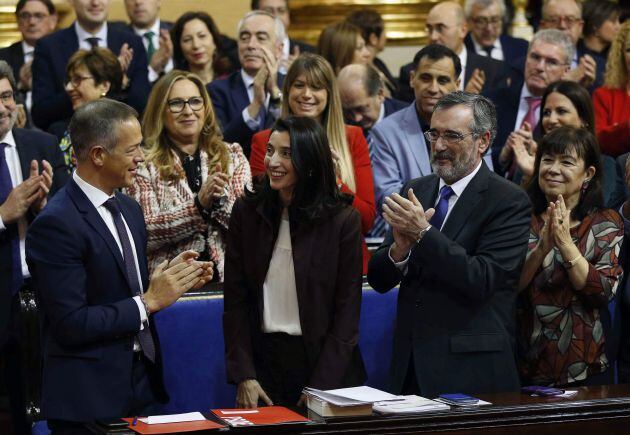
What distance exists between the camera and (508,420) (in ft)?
12.4

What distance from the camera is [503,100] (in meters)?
6.66

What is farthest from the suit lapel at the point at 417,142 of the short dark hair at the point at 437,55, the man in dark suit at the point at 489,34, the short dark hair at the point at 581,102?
the man in dark suit at the point at 489,34

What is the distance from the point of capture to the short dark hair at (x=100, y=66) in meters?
6.03

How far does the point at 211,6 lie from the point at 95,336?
559 centimetres

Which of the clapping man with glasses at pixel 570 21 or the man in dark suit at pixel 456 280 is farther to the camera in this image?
the clapping man with glasses at pixel 570 21

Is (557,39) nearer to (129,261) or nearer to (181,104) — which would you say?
(181,104)

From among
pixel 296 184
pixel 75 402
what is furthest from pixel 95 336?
pixel 296 184

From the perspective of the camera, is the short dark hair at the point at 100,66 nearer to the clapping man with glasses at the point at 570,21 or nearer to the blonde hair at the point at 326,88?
the blonde hair at the point at 326,88

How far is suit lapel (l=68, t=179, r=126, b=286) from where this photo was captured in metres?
3.93

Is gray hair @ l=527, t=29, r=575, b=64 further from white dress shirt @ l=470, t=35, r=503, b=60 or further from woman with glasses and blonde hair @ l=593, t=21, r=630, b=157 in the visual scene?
white dress shirt @ l=470, t=35, r=503, b=60

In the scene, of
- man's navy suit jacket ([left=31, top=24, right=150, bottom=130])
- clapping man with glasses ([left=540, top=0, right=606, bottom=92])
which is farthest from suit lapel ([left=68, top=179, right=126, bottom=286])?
clapping man with glasses ([left=540, top=0, right=606, bottom=92])

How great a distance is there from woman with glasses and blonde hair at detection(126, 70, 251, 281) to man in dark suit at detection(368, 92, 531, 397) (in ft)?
3.27

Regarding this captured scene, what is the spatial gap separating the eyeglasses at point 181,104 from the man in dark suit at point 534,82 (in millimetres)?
1904

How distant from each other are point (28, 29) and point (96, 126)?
390 centimetres
